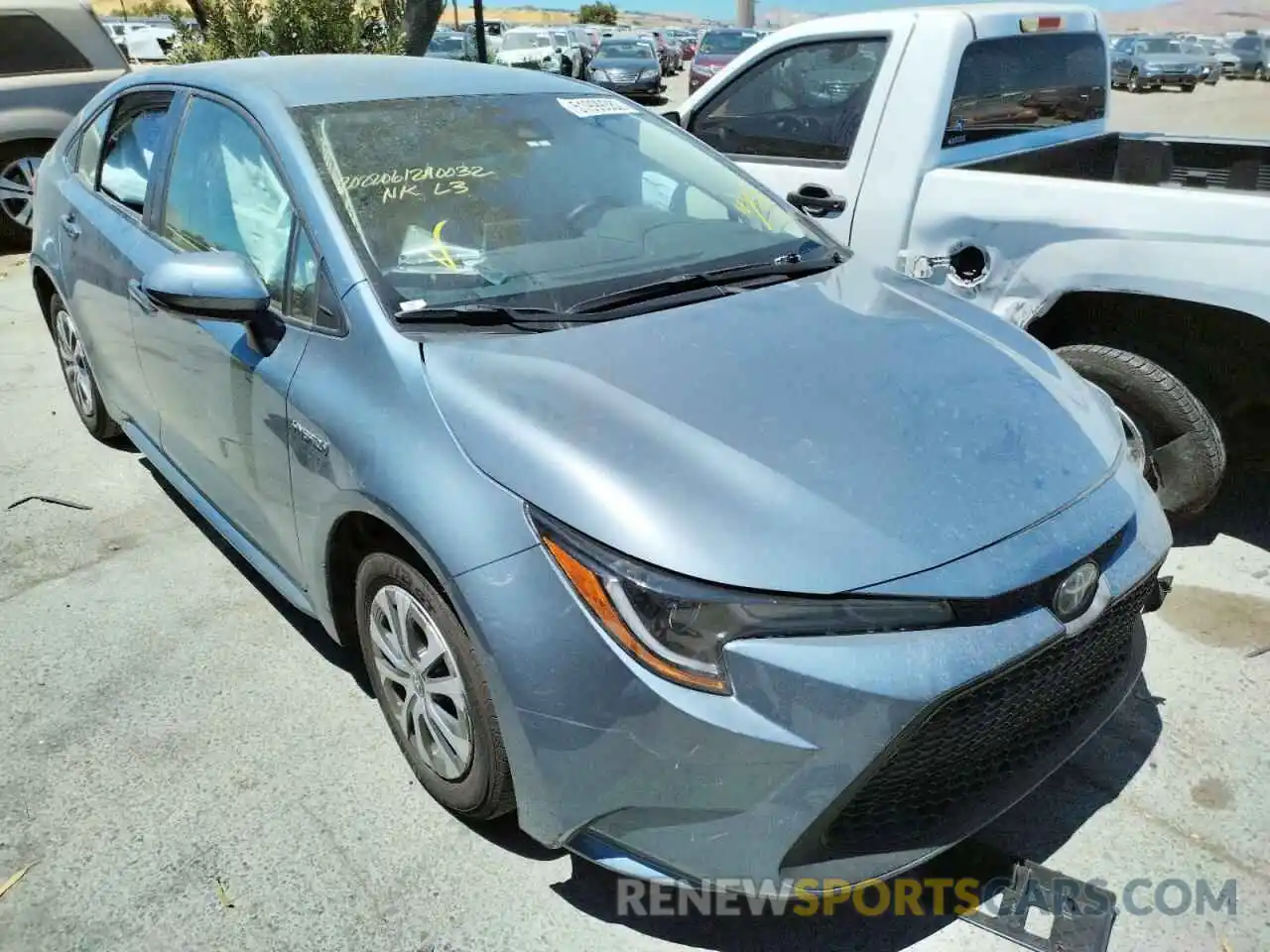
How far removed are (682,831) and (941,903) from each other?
2.43ft

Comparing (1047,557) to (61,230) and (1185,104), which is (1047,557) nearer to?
(61,230)

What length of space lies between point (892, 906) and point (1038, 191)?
2496 mm

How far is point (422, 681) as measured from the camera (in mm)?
2357

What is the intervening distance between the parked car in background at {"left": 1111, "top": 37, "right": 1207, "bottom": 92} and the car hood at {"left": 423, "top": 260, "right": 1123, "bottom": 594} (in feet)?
104

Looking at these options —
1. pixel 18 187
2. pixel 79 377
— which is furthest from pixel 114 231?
pixel 18 187

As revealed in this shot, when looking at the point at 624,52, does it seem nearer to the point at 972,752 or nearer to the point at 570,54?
the point at 570,54

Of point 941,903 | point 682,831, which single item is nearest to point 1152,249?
point 941,903

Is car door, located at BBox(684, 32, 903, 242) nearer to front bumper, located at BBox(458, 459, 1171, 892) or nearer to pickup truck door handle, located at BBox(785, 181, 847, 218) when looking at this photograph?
pickup truck door handle, located at BBox(785, 181, 847, 218)

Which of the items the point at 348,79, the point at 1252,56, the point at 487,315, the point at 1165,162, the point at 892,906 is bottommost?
the point at 1252,56

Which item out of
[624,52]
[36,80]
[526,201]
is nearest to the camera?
[526,201]

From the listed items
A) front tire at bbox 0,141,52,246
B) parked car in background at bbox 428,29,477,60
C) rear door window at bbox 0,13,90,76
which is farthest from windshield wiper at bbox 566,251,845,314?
parked car in background at bbox 428,29,477,60

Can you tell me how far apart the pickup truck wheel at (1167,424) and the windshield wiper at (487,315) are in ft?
6.97

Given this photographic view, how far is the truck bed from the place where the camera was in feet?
15.0

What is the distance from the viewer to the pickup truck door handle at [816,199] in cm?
387
